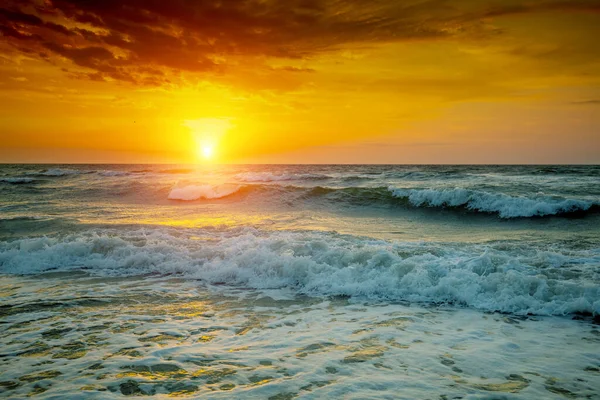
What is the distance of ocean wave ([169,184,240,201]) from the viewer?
2491 cm

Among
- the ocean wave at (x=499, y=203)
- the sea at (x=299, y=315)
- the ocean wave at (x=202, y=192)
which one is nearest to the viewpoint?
the sea at (x=299, y=315)

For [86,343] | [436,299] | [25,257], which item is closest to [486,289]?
[436,299]

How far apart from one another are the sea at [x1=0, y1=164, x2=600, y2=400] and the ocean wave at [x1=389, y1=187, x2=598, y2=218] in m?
3.36

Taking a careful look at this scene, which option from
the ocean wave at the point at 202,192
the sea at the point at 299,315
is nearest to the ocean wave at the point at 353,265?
the sea at the point at 299,315

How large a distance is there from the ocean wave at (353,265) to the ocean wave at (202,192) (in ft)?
44.1

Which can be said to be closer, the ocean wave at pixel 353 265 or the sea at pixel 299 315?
the sea at pixel 299 315

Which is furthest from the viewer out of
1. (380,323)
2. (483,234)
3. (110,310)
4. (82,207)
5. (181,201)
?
(181,201)

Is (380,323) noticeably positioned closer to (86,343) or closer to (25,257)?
(86,343)

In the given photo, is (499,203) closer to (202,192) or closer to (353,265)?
(353,265)

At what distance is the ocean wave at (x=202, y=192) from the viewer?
81.7 ft

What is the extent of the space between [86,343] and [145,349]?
83 cm

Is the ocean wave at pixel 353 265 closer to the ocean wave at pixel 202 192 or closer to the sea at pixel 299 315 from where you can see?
the sea at pixel 299 315

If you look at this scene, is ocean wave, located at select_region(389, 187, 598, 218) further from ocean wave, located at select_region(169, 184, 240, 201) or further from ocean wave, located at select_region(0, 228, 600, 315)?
ocean wave, located at select_region(169, 184, 240, 201)

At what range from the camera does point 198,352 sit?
186 inches
